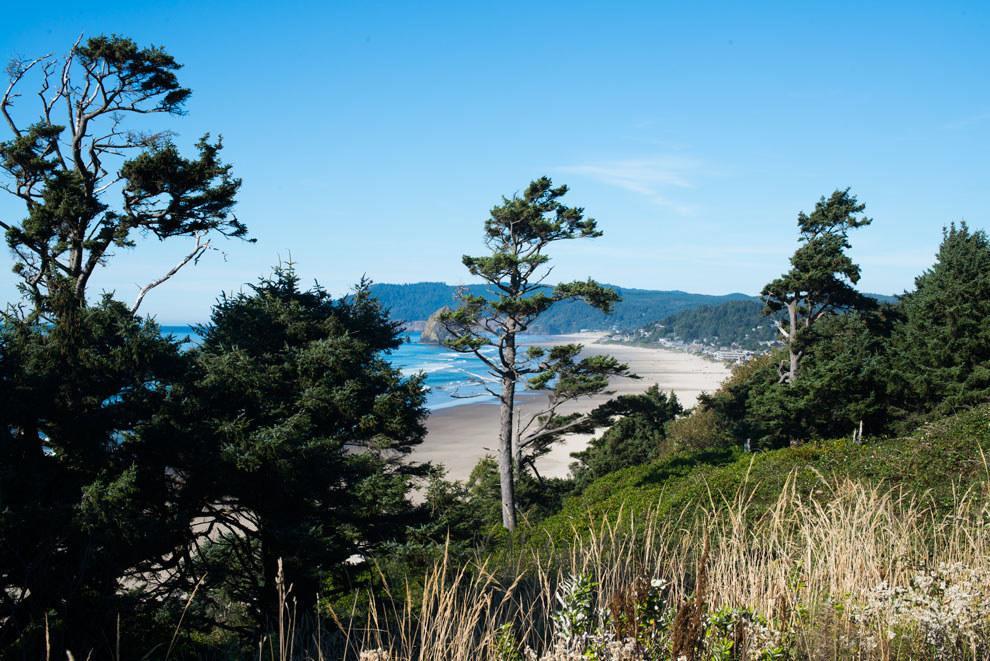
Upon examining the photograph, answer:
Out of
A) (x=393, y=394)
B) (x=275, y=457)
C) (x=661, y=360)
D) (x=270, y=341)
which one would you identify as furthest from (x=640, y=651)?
(x=661, y=360)

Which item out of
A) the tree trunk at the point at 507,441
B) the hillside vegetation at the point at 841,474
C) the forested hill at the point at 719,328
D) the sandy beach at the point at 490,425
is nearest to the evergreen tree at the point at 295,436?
the hillside vegetation at the point at 841,474

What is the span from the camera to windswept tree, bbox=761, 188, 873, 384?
1967 cm

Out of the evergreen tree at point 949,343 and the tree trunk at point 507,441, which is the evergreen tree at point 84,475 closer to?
the tree trunk at point 507,441

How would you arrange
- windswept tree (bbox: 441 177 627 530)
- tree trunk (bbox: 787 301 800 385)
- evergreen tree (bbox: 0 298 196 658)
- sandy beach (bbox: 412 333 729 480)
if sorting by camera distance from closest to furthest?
evergreen tree (bbox: 0 298 196 658) < windswept tree (bbox: 441 177 627 530) < tree trunk (bbox: 787 301 800 385) < sandy beach (bbox: 412 333 729 480)

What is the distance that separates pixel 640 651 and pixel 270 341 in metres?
10.6

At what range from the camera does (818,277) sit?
19.5 m

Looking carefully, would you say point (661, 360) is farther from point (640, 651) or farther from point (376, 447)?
point (640, 651)

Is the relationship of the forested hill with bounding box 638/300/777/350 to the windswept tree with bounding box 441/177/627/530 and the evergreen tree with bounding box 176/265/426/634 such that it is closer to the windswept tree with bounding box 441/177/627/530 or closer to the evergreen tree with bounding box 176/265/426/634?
the windswept tree with bounding box 441/177/627/530

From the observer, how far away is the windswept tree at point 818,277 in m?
19.7

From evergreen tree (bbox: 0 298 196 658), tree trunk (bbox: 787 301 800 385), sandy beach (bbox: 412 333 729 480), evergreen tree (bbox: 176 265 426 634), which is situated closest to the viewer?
evergreen tree (bbox: 0 298 196 658)

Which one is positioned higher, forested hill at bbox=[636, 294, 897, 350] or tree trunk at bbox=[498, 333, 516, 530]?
forested hill at bbox=[636, 294, 897, 350]

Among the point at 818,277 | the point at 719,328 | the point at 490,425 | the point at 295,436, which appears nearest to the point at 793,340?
the point at 818,277

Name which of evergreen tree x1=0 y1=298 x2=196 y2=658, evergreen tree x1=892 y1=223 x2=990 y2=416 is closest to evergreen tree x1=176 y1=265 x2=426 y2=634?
evergreen tree x1=0 y1=298 x2=196 y2=658

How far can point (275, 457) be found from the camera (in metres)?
7.76
